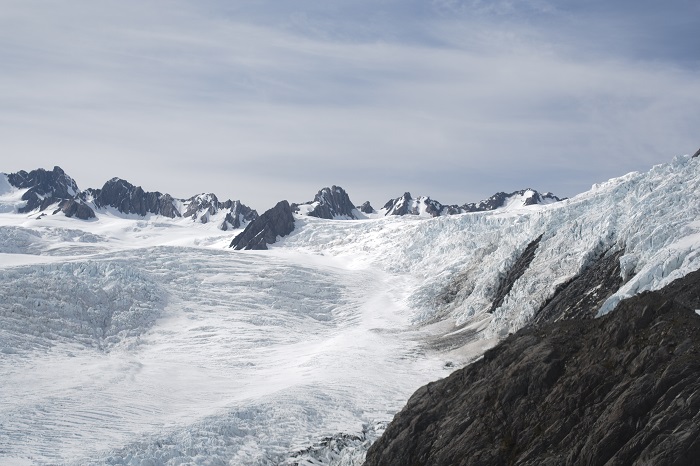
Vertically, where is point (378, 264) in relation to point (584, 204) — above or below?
below

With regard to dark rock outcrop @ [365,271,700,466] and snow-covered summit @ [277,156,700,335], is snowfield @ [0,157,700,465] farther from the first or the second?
dark rock outcrop @ [365,271,700,466]

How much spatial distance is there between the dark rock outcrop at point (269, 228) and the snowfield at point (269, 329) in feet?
149

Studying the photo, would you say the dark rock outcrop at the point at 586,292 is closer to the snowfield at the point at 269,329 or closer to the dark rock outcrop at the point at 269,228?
the snowfield at the point at 269,329

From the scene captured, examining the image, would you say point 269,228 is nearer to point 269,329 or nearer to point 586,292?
point 269,329

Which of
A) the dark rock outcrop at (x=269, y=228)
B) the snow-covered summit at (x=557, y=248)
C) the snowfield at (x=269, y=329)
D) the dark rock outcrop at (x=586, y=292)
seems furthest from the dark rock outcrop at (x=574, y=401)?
the dark rock outcrop at (x=269, y=228)

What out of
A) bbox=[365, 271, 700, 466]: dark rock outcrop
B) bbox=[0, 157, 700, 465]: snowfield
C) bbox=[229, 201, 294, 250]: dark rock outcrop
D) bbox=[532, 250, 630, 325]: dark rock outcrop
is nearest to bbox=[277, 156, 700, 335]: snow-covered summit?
bbox=[0, 157, 700, 465]: snowfield

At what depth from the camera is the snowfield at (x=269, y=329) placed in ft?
149

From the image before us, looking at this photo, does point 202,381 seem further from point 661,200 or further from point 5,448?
point 661,200

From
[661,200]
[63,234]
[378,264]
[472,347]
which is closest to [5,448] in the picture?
[472,347]

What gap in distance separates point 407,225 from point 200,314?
67.9 meters

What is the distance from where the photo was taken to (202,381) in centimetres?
6056

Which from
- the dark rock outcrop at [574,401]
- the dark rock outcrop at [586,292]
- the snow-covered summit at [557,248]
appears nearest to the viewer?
the dark rock outcrop at [574,401]

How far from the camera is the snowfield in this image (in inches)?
1785

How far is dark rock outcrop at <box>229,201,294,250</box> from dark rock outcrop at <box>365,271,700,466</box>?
132104 mm
